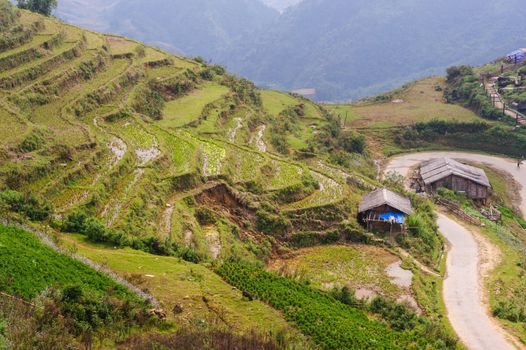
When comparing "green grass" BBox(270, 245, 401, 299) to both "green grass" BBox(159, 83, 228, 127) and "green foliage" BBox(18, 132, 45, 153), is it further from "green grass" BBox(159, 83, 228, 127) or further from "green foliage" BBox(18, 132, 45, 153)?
"green grass" BBox(159, 83, 228, 127)

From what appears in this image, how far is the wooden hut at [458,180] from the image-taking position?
4997 cm

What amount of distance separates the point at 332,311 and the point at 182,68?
3989 centimetres

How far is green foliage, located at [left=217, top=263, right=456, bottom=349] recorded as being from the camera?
1728 cm

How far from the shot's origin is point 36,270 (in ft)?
50.4

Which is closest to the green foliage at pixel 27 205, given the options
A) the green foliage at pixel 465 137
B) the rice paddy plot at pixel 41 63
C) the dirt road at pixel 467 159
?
the rice paddy plot at pixel 41 63

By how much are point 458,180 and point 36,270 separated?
1705 inches

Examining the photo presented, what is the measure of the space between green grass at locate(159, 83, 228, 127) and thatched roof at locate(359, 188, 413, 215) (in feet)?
54.7

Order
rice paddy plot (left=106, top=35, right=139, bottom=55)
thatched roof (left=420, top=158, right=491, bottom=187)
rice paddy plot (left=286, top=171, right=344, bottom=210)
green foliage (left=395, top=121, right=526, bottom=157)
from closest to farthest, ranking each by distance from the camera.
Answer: rice paddy plot (left=286, top=171, right=344, bottom=210)
thatched roof (left=420, top=158, right=491, bottom=187)
rice paddy plot (left=106, top=35, right=139, bottom=55)
green foliage (left=395, top=121, right=526, bottom=157)

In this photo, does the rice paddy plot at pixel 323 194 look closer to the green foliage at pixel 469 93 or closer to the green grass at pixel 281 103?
the green grass at pixel 281 103

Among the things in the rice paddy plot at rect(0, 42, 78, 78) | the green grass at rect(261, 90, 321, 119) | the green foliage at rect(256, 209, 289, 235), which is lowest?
the green foliage at rect(256, 209, 289, 235)

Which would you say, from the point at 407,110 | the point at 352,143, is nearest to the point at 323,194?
the point at 352,143

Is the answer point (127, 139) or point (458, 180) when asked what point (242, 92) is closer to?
point (458, 180)

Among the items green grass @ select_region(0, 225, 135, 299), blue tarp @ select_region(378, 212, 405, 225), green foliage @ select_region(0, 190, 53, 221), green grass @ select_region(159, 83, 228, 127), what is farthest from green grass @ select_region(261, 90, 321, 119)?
green grass @ select_region(0, 225, 135, 299)

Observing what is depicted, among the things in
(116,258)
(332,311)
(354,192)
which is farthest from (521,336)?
(116,258)
